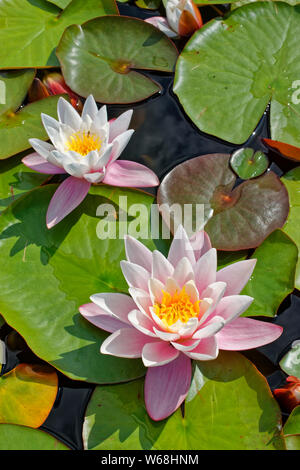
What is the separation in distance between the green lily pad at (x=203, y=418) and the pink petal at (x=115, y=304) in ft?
0.97

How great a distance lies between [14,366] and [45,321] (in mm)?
265

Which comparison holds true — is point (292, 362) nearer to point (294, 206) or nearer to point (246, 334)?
point (246, 334)

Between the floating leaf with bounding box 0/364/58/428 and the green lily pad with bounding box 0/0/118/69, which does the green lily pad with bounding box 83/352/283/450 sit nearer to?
the floating leaf with bounding box 0/364/58/428

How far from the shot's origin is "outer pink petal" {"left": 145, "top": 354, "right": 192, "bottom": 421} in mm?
1610

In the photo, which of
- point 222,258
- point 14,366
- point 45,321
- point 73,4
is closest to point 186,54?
point 73,4

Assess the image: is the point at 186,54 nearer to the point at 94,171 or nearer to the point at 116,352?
the point at 94,171

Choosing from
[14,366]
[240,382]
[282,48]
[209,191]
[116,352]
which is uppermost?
[282,48]

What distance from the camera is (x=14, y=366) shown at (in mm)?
1879

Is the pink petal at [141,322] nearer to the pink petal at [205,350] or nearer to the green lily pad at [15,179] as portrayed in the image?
A: the pink petal at [205,350]

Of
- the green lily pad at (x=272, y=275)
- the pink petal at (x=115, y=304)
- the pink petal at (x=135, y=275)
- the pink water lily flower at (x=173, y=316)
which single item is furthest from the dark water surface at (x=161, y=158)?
the pink petal at (x=135, y=275)

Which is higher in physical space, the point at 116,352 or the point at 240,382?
the point at 116,352

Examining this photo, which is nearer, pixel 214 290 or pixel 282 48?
pixel 214 290

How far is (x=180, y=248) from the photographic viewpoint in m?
1.74

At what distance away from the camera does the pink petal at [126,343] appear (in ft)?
5.30
